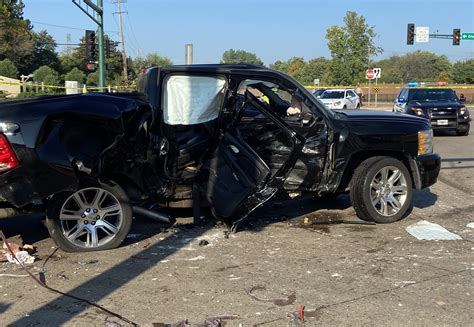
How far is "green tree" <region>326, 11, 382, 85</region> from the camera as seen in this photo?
183 feet

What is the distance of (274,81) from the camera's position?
596 cm

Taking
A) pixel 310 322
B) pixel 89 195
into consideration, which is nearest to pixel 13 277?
pixel 89 195

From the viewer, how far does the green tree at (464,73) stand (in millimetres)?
91562

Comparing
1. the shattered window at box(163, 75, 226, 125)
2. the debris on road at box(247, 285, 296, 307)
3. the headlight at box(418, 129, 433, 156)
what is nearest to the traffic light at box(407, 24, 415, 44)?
the headlight at box(418, 129, 433, 156)

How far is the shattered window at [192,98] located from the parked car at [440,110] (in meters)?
12.8

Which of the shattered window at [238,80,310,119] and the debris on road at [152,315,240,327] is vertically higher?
the shattered window at [238,80,310,119]

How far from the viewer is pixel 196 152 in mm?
5707

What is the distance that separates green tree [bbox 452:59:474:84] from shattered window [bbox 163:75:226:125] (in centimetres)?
9520

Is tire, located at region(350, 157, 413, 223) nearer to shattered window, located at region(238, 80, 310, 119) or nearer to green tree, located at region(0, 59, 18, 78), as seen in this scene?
shattered window, located at region(238, 80, 310, 119)

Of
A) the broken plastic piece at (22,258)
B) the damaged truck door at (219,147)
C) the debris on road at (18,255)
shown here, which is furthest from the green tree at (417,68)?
the broken plastic piece at (22,258)

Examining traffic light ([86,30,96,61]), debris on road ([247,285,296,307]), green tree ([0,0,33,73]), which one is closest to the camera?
debris on road ([247,285,296,307])

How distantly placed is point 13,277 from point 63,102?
165 cm

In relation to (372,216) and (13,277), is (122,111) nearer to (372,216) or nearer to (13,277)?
(13,277)

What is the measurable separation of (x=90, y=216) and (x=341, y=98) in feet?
86.9
